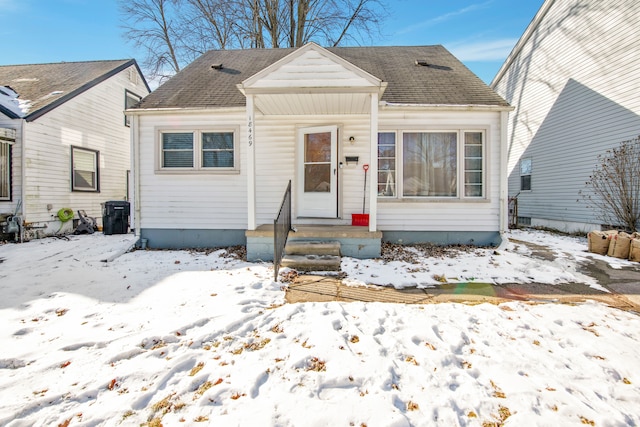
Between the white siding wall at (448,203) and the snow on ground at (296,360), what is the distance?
333 centimetres

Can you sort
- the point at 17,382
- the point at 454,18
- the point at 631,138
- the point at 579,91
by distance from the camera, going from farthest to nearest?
the point at 454,18, the point at 579,91, the point at 631,138, the point at 17,382

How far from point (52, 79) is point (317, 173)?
34.2 feet

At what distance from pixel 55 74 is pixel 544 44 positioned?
17.2m

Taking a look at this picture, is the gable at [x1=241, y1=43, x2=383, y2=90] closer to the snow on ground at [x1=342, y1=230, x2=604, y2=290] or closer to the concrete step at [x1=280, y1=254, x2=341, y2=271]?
the concrete step at [x1=280, y1=254, x2=341, y2=271]

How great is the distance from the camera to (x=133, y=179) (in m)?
6.95

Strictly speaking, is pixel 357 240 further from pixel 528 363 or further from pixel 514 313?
pixel 528 363

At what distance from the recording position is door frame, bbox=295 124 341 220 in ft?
22.3

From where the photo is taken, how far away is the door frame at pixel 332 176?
22.3ft

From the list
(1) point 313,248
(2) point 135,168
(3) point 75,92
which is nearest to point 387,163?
(1) point 313,248

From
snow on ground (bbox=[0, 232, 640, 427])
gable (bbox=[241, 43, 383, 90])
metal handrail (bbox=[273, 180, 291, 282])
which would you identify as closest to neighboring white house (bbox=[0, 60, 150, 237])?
snow on ground (bbox=[0, 232, 640, 427])

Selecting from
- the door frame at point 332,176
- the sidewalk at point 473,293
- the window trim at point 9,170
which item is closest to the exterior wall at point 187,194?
the door frame at point 332,176

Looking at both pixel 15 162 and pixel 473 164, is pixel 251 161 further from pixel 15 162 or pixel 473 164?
pixel 15 162

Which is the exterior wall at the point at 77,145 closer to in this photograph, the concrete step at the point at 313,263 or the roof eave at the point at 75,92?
the roof eave at the point at 75,92

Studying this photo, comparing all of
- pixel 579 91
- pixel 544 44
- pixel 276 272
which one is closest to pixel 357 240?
pixel 276 272
